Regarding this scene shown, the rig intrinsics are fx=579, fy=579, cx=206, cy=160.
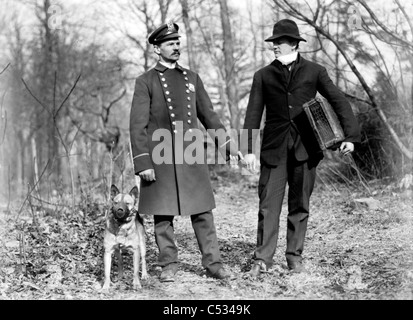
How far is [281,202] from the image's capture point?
5691 millimetres

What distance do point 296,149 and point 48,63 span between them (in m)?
22.9

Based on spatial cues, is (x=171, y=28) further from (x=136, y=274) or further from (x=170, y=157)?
(x=136, y=274)

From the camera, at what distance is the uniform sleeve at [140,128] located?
17.9 ft

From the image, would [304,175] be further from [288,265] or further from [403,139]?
[403,139]

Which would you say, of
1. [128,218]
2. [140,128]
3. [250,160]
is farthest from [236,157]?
[128,218]

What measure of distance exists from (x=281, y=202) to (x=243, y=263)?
0.95 metres

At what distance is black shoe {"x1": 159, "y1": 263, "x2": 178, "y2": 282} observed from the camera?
5477 mm

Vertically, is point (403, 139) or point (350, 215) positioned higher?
point (403, 139)
